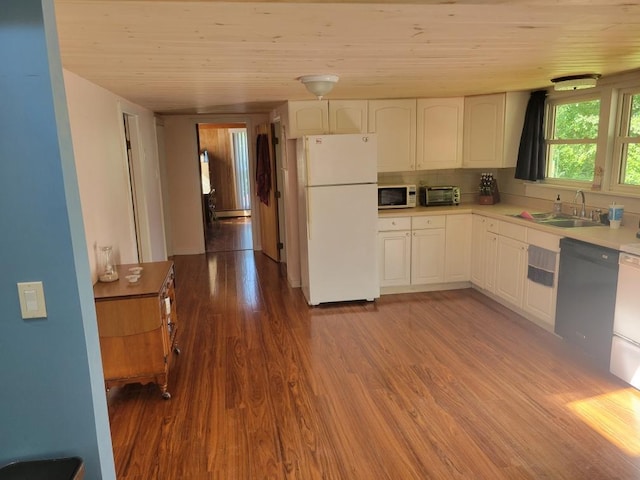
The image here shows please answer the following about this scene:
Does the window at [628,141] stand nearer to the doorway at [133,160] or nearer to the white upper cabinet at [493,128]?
the white upper cabinet at [493,128]

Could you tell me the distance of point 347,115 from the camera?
486 centimetres

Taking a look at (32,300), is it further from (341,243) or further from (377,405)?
(341,243)

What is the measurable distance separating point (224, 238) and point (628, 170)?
644cm

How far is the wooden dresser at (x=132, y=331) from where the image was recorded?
2.79m

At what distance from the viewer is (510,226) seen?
14.2 ft

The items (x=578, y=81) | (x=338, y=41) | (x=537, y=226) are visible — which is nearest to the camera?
(x=338, y=41)

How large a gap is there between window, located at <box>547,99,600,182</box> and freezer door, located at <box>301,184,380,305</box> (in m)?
1.91

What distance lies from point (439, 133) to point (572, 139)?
1329mm

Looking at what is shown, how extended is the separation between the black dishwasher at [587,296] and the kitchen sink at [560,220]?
0.46m

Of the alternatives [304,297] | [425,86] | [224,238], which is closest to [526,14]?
[425,86]

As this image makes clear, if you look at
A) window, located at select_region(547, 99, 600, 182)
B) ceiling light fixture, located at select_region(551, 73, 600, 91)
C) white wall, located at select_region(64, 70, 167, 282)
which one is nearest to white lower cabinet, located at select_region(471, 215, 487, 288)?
window, located at select_region(547, 99, 600, 182)

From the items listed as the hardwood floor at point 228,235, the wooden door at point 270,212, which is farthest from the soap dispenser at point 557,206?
the hardwood floor at point 228,235

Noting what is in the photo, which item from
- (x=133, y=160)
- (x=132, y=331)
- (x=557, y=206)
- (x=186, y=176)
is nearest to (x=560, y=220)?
(x=557, y=206)

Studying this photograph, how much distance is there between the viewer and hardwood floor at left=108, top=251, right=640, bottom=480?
2.34 meters
